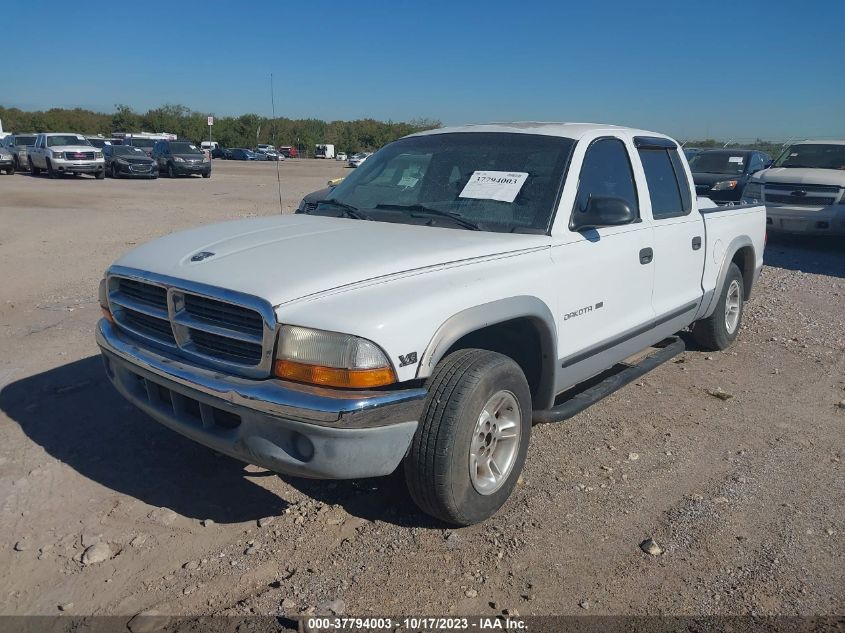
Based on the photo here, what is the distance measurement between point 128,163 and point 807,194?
2677 cm

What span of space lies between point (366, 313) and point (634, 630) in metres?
1.60

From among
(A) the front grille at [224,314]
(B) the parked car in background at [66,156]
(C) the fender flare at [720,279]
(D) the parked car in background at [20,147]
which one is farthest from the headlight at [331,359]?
(D) the parked car in background at [20,147]

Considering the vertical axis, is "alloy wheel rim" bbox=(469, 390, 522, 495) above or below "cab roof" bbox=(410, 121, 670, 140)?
below

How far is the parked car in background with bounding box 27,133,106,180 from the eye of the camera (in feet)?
91.5

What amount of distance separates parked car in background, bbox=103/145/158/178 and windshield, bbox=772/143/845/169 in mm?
25519

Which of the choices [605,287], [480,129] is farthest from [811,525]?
[480,129]

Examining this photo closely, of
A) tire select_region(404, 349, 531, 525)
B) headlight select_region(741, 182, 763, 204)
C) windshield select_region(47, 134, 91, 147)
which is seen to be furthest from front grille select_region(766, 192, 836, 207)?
windshield select_region(47, 134, 91, 147)

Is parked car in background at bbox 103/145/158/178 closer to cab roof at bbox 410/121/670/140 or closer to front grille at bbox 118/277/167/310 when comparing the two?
cab roof at bbox 410/121/670/140

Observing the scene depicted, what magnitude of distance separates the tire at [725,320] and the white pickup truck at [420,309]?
1.26m

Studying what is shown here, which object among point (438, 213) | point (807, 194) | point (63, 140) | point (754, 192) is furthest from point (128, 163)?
point (438, 213)

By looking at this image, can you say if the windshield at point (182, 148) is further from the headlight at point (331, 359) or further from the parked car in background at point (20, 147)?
the headlight at point (331, 359)

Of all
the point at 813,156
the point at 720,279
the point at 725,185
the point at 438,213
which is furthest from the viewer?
the point at 725,185

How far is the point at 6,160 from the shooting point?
29984mm

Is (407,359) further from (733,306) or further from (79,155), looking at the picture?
(79,155)
